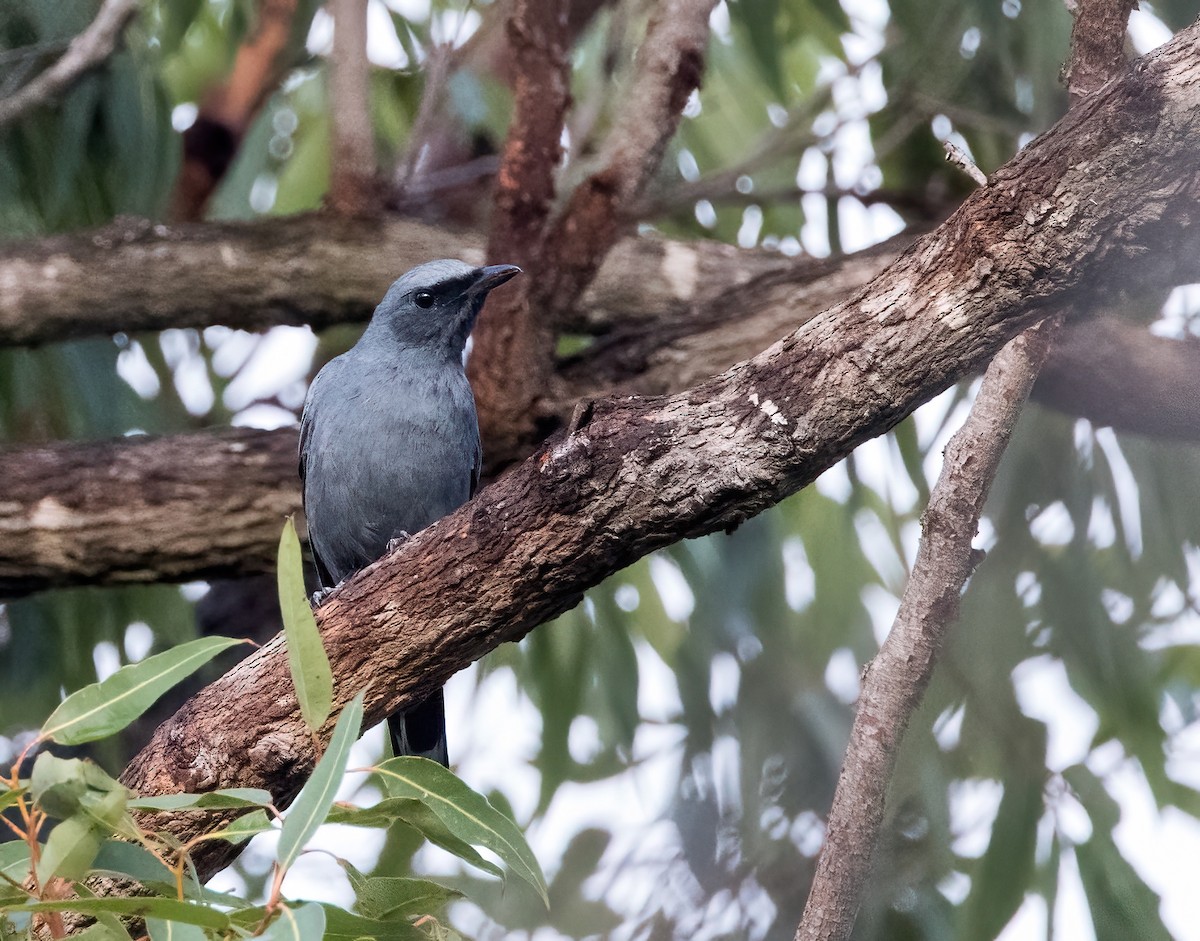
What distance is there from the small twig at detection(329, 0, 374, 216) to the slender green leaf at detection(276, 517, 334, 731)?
3.99 meters

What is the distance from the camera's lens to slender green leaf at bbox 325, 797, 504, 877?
8.03 feet

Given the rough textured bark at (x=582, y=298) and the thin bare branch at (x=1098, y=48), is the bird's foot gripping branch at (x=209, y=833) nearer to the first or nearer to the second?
the thin bare branch at (x=1098, y=48)

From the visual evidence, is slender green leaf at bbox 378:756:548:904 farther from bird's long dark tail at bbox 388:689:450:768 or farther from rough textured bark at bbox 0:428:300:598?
rough textured bark at bbox 0:428:300:598

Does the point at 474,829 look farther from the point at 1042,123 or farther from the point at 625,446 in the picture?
the point at 1042,123

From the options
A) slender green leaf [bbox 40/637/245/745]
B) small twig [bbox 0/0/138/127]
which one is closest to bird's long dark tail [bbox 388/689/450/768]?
slender green leaf [bbox 40/637/245/745]

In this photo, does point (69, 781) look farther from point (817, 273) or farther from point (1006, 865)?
point (817, 273)

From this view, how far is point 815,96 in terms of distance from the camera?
6.59m

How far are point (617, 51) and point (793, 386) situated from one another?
4513 mm

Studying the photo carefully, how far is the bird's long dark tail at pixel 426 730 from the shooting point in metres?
4.71

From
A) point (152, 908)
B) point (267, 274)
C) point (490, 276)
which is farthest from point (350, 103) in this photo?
point (152, 908)

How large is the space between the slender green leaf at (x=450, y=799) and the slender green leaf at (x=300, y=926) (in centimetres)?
51

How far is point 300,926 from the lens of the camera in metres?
1.90

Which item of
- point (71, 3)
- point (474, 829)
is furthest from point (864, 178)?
point (474, 829)

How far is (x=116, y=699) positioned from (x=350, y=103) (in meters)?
4.19
